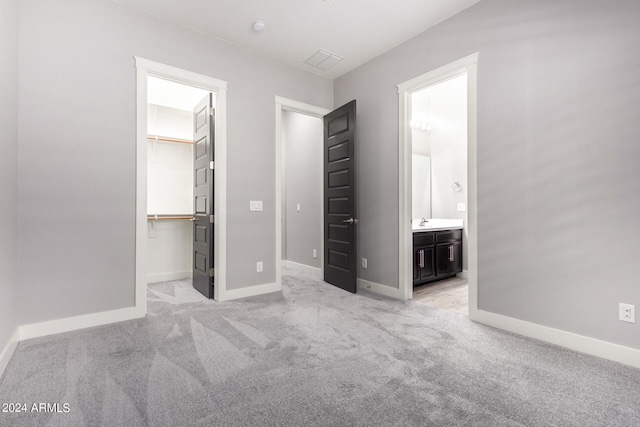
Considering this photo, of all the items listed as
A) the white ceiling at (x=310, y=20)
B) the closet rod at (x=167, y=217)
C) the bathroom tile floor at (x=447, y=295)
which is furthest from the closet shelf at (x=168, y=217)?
the bathroom tile floor at (x=447, y=295)

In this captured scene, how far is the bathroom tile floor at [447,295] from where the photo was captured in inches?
127

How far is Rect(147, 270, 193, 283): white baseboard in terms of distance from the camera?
4241 mm

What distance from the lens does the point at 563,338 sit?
225 cm

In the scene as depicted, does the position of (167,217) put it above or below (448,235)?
above

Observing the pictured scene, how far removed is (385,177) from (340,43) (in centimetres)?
162

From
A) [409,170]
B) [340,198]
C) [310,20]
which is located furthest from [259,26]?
[409,170]

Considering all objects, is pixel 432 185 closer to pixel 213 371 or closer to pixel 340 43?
pixel 340 43

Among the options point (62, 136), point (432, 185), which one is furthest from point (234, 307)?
point (432, 185)

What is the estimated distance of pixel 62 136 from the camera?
251 cm

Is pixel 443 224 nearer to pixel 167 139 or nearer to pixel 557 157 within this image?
pixel 557 157

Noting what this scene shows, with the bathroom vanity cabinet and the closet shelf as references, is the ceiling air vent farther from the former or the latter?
the closet shelf

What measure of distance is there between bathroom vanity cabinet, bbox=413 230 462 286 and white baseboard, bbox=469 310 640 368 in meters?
1.21

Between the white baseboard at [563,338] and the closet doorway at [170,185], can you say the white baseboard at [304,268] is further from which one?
the white baseboard at [563,338]

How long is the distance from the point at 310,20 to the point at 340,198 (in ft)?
6.54
